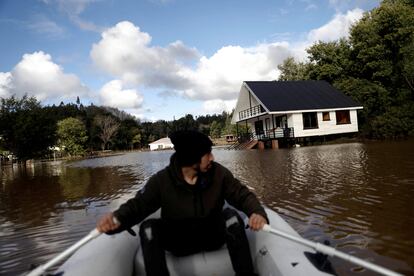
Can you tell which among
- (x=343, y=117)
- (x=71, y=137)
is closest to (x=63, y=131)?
(x=71, y=137)

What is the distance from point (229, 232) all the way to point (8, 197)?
9369 mm

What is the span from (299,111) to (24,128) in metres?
20.7

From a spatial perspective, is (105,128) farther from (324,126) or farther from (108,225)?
(108,225)

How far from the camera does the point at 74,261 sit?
2650 mm

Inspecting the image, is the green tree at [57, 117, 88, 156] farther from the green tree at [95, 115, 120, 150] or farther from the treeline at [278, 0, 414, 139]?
the treeline at [278, 0, 414, 139]

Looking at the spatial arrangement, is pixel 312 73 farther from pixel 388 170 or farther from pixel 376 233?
pixel 376 233

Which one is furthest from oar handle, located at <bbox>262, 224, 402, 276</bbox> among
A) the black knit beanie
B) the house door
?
the house door

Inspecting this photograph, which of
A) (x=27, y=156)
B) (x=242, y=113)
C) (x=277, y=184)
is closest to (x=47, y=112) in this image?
(x=27, y=156)

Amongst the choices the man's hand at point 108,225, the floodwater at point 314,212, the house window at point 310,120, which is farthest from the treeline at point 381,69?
the man's hand at point 108,225

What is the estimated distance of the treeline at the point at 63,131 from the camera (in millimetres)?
29453

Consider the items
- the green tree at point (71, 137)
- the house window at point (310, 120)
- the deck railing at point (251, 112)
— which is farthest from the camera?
the green tree at point (71, 137)

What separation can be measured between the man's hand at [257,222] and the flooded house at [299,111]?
23.2 m

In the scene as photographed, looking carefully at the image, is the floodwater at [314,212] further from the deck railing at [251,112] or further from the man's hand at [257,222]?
the deck railing at [251,112]

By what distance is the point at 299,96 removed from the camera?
2839cm
